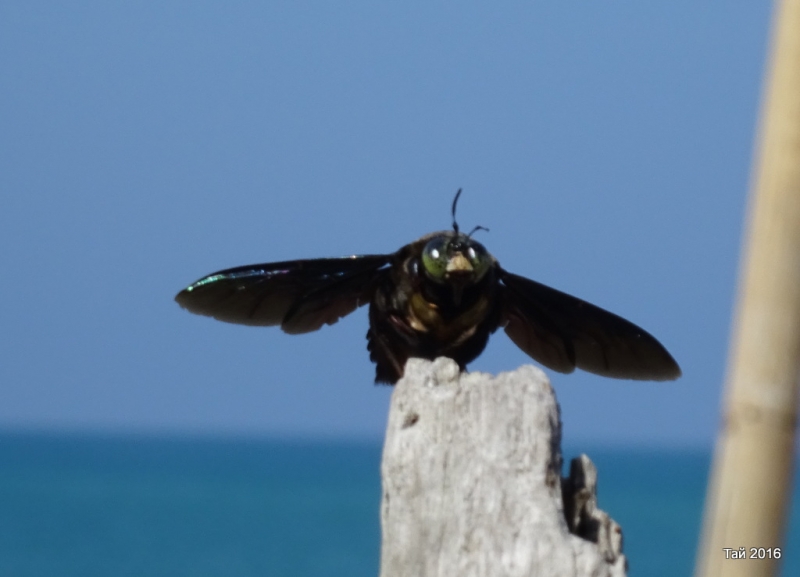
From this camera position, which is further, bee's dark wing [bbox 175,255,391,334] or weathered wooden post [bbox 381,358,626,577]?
bee's dark wing [bbox 175,255,391,334]

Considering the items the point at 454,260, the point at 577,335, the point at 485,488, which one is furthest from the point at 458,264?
the point at 485,488

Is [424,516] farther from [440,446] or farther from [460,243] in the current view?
[460,243]

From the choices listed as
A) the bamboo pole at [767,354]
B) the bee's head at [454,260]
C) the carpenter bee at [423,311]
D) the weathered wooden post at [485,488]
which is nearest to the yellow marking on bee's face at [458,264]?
the bee's head at [454,260]

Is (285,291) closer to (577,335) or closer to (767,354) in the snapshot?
(577,335)

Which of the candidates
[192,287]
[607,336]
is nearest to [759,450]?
[607,336]

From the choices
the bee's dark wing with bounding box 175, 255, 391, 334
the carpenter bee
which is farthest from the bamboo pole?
the bee's dark wing with bounding box 175, 255, 391, 334

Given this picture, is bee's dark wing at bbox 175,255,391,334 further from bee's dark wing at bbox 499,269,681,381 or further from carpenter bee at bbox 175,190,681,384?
bee's dark wing at bbox 499,269,681,381
